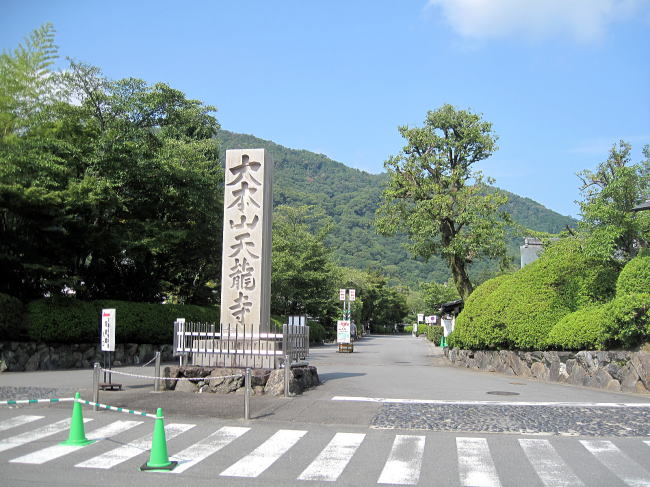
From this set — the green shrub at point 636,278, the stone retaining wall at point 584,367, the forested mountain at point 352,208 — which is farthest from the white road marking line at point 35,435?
the forested mountain at point 352,208

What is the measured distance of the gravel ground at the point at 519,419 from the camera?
9.70 meters

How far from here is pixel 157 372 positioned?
1376 centimetres

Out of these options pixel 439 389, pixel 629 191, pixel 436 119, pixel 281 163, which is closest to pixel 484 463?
pixel 439 389

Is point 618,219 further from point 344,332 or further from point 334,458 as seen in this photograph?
point 344,332

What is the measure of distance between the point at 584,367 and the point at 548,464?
10164mm

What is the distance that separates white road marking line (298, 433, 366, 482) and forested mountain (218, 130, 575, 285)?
96.8 m

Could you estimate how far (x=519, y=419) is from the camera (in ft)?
34.8

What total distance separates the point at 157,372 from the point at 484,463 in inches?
337

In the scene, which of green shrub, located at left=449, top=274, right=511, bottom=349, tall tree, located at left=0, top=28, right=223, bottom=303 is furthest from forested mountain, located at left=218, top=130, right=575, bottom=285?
green shrub, located at left=449, top=274, right=511, bottom=349

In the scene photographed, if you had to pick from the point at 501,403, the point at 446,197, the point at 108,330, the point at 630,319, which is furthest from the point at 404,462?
the point at 446,197

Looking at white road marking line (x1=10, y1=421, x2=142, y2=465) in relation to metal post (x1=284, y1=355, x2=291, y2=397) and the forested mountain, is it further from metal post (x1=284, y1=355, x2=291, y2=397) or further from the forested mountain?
the forested mountain

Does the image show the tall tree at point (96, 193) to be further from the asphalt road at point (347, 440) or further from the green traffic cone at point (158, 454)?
the green traffic cone at point (158, 454)

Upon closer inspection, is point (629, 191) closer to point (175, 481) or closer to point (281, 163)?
point (175, 481)

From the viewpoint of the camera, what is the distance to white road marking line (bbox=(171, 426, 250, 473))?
7496 mm
